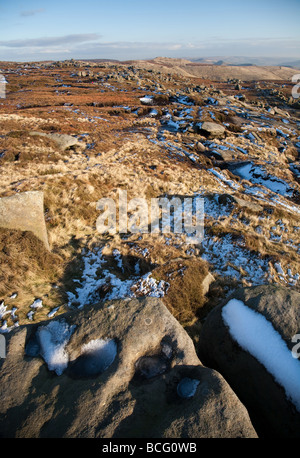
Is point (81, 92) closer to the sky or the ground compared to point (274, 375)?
closer to the sky

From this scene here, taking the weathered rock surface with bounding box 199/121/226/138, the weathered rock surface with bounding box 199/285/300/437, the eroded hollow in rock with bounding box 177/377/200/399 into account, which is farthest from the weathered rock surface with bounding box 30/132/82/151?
the eroded hollow in rock with bounding box 177/377/200/399

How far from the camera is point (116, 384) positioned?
3396 mm

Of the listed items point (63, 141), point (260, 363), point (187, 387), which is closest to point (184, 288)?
point (260, 363)

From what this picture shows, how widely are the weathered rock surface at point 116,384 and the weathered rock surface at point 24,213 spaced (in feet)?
15.5

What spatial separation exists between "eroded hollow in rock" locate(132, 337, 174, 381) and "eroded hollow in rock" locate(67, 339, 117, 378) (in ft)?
1.50

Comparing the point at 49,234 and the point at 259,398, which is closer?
the point at 259,398

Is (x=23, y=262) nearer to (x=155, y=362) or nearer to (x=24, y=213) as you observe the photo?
(x=24, y=213)

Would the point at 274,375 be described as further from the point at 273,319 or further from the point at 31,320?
the point at 31,320

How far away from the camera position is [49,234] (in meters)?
9.56

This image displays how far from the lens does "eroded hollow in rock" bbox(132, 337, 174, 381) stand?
11.9ft

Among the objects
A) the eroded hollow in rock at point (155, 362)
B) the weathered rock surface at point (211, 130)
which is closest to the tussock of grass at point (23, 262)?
the eroded hollow in rock at point (155, 362)

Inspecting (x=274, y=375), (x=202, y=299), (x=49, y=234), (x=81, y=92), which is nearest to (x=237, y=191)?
(x=202, y=299)

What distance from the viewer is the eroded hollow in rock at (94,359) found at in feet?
11.9

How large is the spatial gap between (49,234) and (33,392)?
699 centimetres
